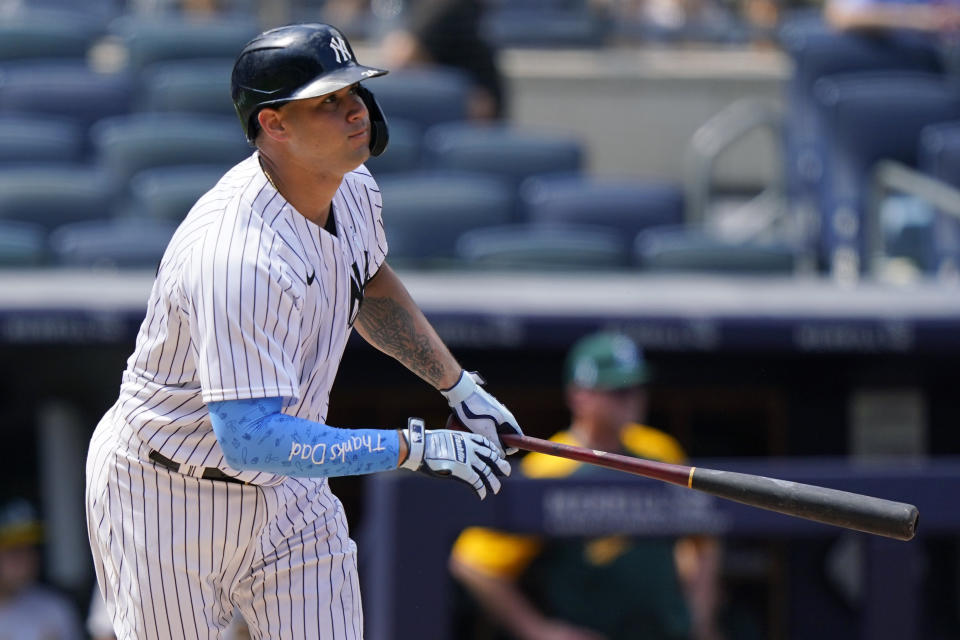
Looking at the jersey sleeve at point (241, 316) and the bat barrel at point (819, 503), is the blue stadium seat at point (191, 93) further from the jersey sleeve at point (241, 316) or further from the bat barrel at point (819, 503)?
the bat barrel at point (819, 503)

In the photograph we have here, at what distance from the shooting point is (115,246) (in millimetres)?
4863

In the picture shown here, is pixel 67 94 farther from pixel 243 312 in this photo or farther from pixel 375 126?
pixel 243 312

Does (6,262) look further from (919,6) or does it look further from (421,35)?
(919,6)

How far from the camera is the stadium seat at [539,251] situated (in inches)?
199

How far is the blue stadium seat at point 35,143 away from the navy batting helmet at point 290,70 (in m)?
3.81

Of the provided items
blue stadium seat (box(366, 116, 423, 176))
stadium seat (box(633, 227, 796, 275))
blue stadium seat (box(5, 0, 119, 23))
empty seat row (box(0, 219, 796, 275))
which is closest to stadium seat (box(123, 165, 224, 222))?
empty seat row (box(0, 219, 796, 275))

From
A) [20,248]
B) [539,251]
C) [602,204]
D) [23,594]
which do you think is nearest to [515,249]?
[539,251]

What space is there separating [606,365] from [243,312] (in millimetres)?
2093

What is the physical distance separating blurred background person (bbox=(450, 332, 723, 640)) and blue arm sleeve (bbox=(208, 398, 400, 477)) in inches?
78.0

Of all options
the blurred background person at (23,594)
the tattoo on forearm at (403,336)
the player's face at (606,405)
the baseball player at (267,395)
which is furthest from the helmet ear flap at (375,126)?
the blurred background person at (23,594)

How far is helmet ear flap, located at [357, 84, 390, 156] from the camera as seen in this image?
2213 millimetres

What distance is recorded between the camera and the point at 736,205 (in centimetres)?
731

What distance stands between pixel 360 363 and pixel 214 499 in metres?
2.53

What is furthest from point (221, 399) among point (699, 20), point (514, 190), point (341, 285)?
point (699, 20)
